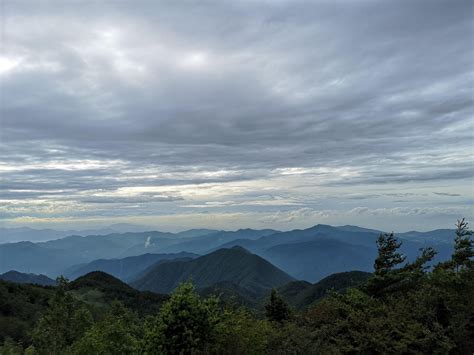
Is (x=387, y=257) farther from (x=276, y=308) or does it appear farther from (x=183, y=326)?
(x=183, y=326)

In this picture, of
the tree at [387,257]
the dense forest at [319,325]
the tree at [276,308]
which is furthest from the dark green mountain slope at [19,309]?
the tree at [387,257]

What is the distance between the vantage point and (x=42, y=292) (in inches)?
4230

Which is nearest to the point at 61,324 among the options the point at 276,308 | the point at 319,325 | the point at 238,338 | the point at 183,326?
the point at 183,326

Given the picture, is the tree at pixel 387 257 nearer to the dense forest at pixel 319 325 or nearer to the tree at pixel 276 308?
the dense forest at pixel 319 325

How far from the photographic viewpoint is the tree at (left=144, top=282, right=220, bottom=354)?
1638 cm

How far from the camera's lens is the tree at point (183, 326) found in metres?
16.4

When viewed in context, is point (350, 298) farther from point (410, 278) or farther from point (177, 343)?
point (177, 343)

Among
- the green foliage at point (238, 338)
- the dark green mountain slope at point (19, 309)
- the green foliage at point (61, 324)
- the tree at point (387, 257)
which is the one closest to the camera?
the green foliage at point (238, 338)

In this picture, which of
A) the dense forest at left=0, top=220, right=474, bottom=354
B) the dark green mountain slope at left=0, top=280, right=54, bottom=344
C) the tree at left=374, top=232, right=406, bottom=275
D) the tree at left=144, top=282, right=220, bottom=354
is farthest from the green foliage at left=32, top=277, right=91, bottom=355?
the dark green mountain slope at left=0, top=280, right=54, bottom=344

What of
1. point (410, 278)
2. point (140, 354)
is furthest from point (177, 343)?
point (410, 278)

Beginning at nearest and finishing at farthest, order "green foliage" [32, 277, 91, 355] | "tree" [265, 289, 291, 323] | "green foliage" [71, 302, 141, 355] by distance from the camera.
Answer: "green foliage" [71, 302, 141, 355] → "green foliage" [32, 277, 91, 355] → "tree" [265, 289, 291, 323]

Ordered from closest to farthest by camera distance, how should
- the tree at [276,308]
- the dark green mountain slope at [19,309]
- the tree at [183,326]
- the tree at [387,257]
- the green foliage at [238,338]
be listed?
the tree at [183,326] < the green foliage at [238,338] < the tree at [387,257] < the tree at [276,308] < the dark green mountain slope at [19,309]

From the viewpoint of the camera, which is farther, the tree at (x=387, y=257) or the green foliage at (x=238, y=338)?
the tree at (x=387, y=257)

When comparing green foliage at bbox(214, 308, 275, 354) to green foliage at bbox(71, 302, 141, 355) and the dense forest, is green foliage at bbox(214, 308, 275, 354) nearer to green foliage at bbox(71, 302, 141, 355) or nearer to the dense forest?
the dense forest
